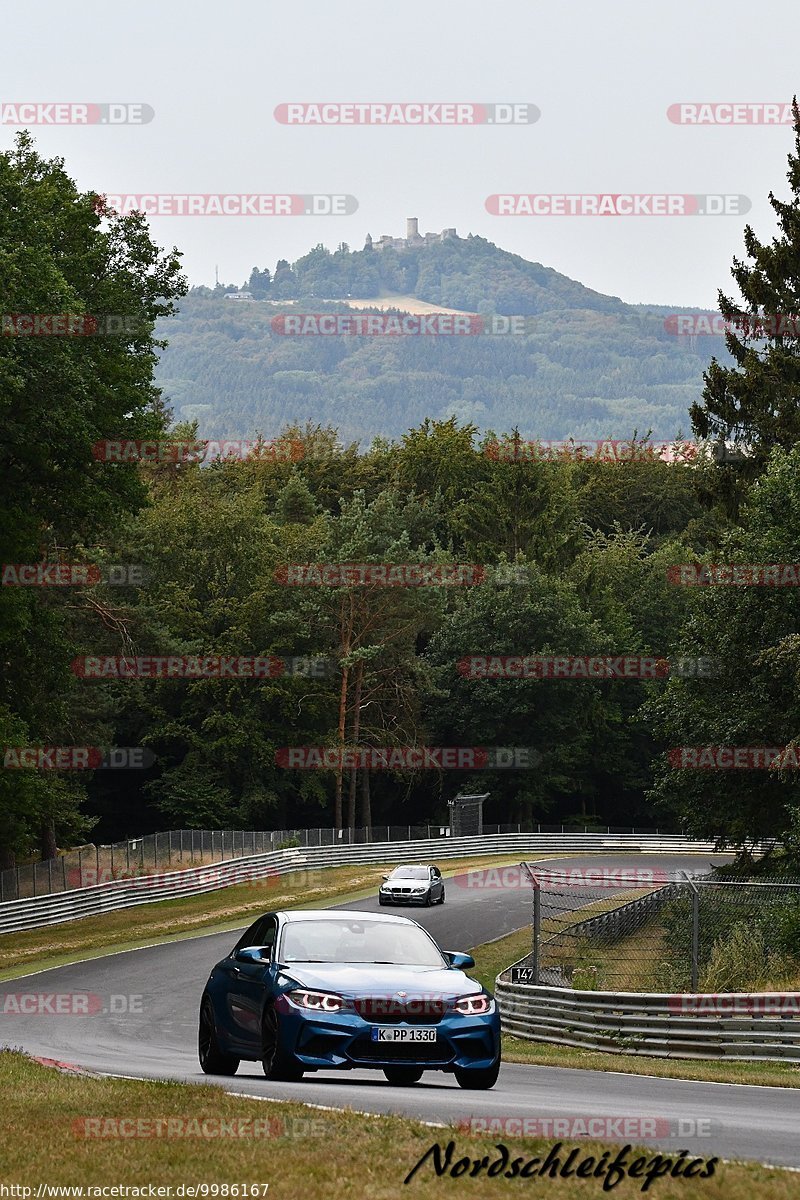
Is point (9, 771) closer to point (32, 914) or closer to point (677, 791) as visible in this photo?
point (32, 914)

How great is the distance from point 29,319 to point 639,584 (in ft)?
222

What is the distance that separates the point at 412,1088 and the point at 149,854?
144ft

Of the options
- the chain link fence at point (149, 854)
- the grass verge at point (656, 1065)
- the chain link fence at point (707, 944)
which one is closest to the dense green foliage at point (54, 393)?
the chain link fence at point (149, 854)

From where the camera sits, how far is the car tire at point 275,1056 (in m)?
12.6

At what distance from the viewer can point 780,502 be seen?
36.8 meters

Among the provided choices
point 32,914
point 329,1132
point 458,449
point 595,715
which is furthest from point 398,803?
point 329,1132

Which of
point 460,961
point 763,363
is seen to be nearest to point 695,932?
point 460,961

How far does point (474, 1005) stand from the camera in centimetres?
1280

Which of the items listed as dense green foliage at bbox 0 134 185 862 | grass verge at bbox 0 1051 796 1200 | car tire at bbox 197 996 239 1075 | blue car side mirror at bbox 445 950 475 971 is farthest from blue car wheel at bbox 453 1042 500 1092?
dense green foliage at bbox 0 134 185 862

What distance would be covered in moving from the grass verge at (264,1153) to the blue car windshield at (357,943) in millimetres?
2523

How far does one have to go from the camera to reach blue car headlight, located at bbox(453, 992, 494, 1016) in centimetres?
1270

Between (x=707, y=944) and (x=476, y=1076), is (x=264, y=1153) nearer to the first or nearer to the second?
(x=476, y=1076)

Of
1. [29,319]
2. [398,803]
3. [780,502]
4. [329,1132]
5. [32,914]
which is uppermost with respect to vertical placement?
[29,319]

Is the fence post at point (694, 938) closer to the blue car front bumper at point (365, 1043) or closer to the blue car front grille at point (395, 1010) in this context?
the blue car front bumper at point (365, 1043)
